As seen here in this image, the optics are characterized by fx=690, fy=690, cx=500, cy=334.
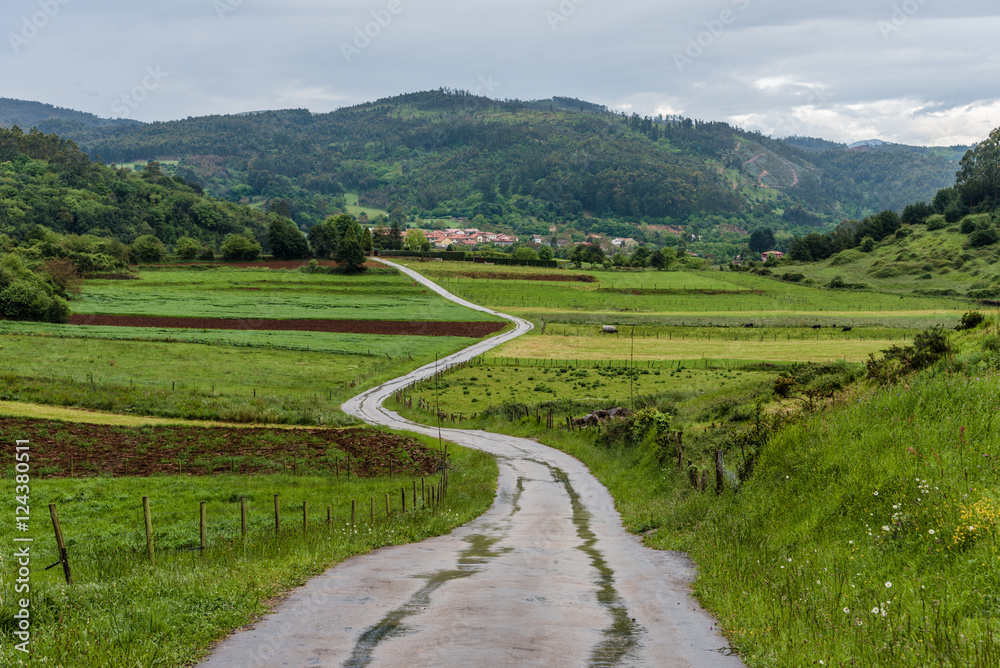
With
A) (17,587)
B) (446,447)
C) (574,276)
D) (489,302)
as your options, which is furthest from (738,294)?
(17,587)

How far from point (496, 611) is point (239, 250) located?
16186 cm

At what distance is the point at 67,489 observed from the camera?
23.4m

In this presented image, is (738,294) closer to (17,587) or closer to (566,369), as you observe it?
(566,369)

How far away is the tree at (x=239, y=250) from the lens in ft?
519

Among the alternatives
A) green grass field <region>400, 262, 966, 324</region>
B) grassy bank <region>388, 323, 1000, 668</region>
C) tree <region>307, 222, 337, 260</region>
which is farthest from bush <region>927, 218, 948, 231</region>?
grassy bank <region>388, 323, 1000, 668</region>

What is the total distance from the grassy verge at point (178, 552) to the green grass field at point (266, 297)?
79.3 m

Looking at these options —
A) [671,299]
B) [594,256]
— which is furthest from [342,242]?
[594,256]

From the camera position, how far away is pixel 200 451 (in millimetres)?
32469

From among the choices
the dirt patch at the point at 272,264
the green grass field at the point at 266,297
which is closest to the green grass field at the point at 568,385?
the green grass field at the point at 266,297

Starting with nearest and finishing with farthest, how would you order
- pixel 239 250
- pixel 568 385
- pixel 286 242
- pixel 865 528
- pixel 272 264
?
pixel 865 528
pixel 568 385
pixel 272 264
pixel 239 250
pixel 286 242

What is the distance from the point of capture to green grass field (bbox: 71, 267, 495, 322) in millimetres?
103812

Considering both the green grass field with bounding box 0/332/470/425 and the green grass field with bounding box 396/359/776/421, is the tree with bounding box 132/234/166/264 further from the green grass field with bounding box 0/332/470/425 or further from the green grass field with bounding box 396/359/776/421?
the green grass field with bounding box 396/359/776/421

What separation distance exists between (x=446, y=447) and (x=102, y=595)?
3181 cm

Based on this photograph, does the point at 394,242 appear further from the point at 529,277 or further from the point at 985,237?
the point at 985,237
